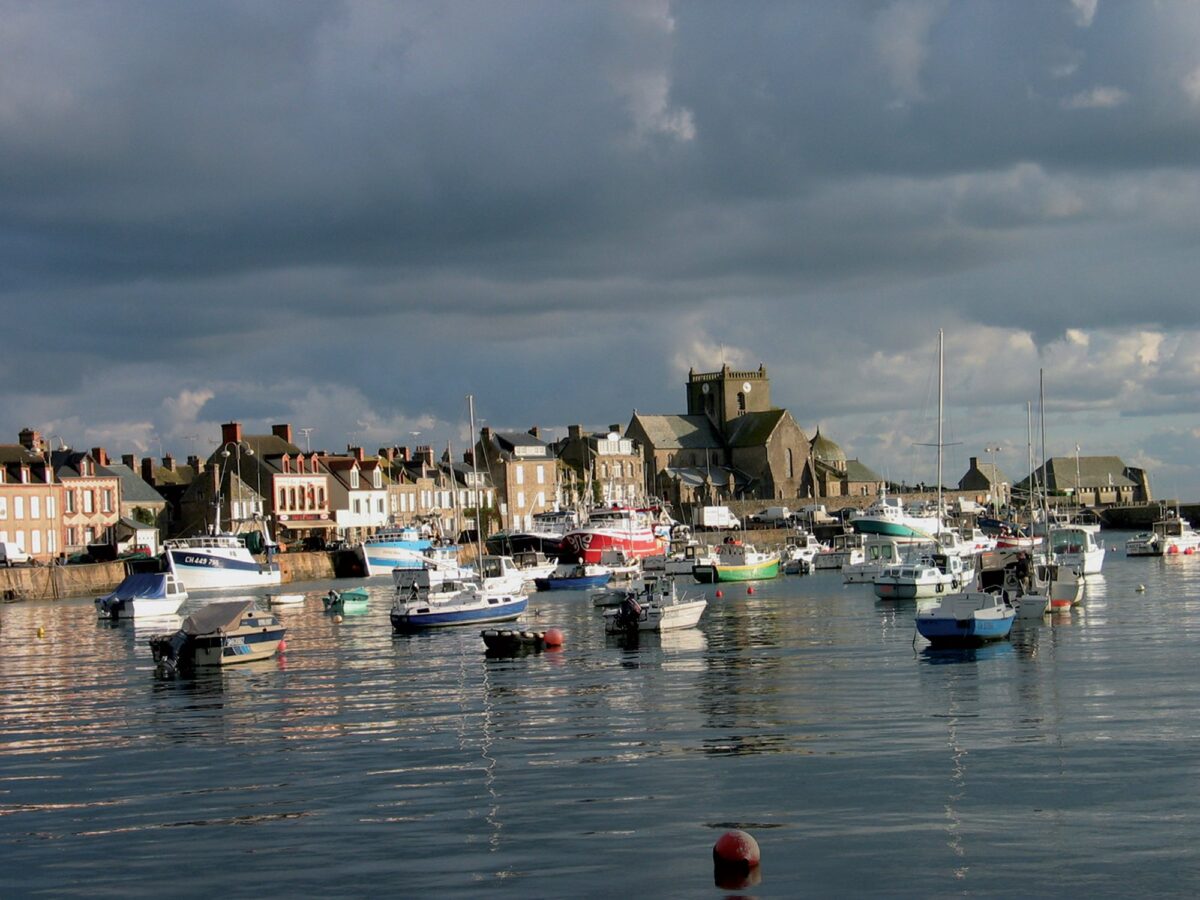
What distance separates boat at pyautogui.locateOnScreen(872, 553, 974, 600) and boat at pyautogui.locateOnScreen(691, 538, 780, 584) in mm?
24676

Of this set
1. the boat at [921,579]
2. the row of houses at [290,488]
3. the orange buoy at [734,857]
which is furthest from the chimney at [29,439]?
the orange buoy at [734,857]

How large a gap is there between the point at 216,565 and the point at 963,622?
64712mm

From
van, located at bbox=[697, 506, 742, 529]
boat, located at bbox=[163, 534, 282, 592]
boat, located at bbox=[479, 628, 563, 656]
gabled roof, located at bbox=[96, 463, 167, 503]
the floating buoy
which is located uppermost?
gabled roof, located at bbox=[96, 463, 167, 503]

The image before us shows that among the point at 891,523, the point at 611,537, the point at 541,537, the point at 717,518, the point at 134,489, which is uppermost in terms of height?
the point at 134,489

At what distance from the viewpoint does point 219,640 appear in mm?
51719

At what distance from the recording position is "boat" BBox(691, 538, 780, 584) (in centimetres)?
10675

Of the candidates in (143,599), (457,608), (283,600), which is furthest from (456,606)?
(283,600)

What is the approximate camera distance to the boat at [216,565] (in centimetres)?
10281

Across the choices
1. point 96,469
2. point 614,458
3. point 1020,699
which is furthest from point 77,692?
point 614,458

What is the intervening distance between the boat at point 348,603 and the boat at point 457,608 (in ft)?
32.3

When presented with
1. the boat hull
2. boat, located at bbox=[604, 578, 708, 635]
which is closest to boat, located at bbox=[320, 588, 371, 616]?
boat, located at bbox=[604, 578, 708, 635]

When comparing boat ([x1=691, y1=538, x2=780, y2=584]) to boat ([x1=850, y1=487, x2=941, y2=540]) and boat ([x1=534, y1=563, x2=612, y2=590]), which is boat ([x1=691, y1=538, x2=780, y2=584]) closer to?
boat ([x1=534, y1=563, x2=612, y2=590])

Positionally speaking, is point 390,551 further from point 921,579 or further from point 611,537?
point 921,579

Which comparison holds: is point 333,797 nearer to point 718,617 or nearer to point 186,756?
point 186,756
